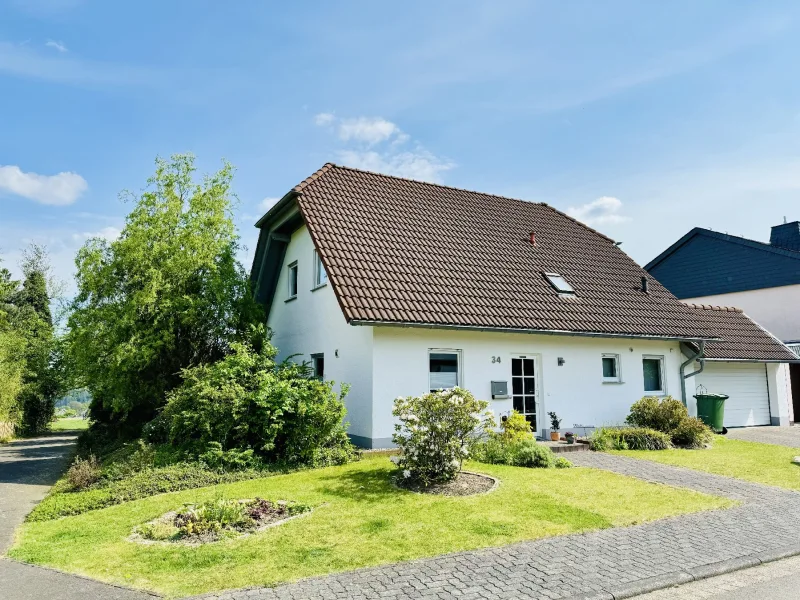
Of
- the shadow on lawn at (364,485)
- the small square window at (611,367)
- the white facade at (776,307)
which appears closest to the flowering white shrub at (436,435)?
the shadow on lawn at (364,485)

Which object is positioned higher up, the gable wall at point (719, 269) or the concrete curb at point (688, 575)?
the gable wall at point (719, 269)

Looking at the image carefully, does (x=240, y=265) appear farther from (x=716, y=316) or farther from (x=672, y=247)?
(x=672, y=247)

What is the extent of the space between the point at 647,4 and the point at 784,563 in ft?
Answer: 29.4

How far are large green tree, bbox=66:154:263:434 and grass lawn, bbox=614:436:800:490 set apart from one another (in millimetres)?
11181

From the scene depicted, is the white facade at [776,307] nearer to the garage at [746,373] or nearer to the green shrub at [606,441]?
the garage at [746,373]

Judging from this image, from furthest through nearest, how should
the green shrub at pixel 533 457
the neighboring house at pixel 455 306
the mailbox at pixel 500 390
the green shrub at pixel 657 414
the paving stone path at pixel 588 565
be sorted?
the green shrub at pixel 657 414 → the mailbox at pixel 500 390 → the neighboring house at pixel 455 306 → the green shrub at pixel 533 457 → the paving stone path at pixel 588 565

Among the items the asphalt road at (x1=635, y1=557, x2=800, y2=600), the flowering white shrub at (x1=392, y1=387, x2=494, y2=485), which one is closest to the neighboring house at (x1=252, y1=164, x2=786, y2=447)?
the flowering white shrub at (x1=392, y1=387, x2=494, y2=485)

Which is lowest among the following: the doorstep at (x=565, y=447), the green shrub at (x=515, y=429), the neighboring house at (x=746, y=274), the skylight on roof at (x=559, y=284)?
the doorstep at (x=565, y=447)

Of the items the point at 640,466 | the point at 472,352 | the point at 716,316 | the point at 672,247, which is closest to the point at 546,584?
the point at 640,466

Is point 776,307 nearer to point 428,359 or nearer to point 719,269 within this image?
point 719,269

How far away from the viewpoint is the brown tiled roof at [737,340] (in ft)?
59.0

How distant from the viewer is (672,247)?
102 feet

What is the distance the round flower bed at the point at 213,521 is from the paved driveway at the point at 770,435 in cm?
1355

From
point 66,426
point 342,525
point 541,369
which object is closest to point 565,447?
point 541,369
